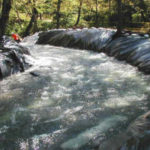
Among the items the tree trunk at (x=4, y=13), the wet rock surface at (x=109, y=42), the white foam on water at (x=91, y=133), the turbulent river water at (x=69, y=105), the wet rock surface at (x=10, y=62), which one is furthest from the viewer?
the tree trunk at (x=4, y=13)

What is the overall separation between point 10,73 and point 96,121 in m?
4.22

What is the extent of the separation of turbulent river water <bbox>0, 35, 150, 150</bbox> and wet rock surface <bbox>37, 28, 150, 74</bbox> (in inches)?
24.5

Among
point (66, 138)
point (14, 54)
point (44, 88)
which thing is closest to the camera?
point (66, 138)

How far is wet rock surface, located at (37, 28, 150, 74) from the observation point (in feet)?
26.9

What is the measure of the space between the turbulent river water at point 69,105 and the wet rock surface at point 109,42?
62cm

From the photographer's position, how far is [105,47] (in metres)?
10.8

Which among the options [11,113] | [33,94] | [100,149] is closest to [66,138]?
[100,149]

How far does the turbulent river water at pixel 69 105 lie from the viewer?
3.66 meters

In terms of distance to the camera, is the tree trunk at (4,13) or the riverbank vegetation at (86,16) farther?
the riverbank vegetation at (86,16)

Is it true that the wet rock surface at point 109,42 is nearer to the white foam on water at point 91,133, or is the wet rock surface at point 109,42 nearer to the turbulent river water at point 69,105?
the turbulent river water at point 69,105

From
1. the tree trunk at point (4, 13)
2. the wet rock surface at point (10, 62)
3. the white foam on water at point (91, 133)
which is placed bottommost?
the white foam on water at point (91, 133)

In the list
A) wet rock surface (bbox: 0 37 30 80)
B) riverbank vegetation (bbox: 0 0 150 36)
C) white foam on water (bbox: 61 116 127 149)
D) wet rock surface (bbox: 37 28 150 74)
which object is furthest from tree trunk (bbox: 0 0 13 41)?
riverbank vegetation (bbox: 0 0 150 36)

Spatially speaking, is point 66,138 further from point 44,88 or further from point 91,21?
point 91,21

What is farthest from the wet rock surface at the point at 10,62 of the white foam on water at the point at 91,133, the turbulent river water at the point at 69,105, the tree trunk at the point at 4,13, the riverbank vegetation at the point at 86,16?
the riverbank vegetation at the point at 86,16
